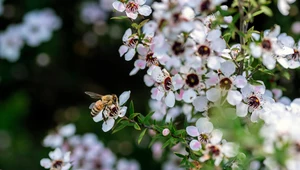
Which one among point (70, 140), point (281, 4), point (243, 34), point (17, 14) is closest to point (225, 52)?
point (243, 34)

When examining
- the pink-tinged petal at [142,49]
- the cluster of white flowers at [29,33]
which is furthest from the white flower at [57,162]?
the cluster of white flowers at [29,33]

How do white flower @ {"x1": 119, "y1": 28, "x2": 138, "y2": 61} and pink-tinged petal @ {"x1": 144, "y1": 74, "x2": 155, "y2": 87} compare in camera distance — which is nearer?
white flower @ {"x1": 119, "y1": 28, "x2": 138, "y2": 61}

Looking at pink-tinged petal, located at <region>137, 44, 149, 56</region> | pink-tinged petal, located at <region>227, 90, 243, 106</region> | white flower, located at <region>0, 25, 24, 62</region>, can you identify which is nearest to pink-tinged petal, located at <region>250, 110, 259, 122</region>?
pink-tinged petal, located at <region>227, 90, 243, 106</region>

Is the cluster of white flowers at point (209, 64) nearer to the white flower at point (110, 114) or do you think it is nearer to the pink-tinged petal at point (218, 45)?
the pink-tinged petal at point (218, 45)

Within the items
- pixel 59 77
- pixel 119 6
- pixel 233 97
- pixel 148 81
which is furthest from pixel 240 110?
pixel 59 77

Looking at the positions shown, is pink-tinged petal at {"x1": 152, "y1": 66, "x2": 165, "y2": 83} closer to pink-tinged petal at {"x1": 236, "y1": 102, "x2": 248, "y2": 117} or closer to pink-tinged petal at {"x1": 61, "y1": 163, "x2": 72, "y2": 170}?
pink-tinged petal at {"x1": 236, "y1": 102, "x2": 248, "y2": 117}

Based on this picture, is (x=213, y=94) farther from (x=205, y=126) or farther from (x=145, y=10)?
(x=145, y=10)
